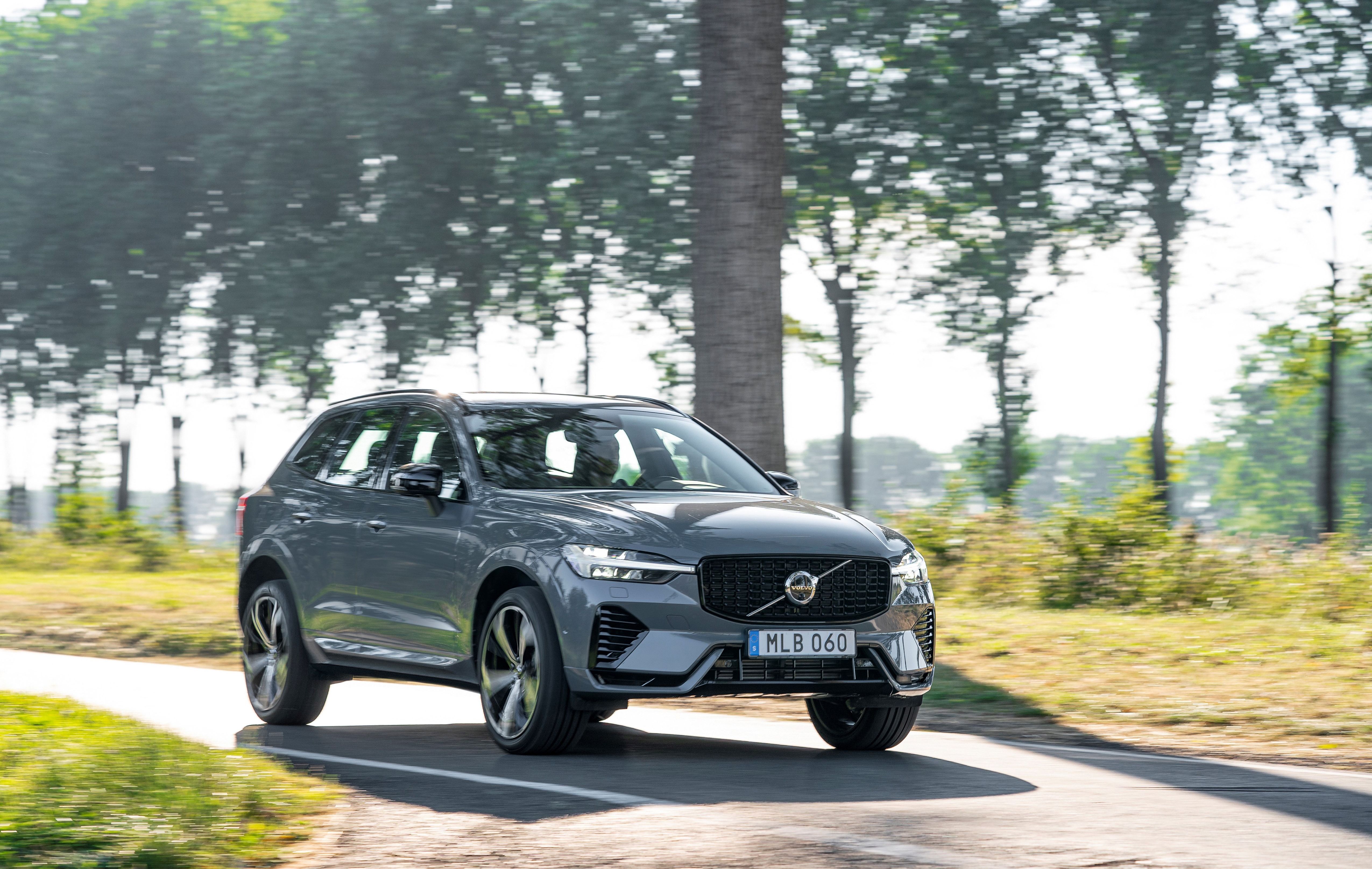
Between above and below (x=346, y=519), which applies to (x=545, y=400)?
above

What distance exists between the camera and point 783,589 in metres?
8.27

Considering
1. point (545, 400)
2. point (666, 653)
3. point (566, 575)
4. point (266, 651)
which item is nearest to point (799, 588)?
point (666, 653)

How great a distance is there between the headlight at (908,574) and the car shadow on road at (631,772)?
849mm

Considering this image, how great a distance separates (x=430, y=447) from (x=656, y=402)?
1.44 meters

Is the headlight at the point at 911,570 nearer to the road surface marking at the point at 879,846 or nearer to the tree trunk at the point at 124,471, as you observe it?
the road surface marking at the point at 879,846

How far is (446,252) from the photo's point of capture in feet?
122

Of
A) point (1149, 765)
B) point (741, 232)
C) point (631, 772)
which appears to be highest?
point (741, 232)

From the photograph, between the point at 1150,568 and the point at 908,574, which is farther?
the point at 1150,568

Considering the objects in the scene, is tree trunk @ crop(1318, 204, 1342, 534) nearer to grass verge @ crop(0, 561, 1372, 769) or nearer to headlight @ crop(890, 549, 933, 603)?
grass verge @ crop(0, 561, 1372, 769)

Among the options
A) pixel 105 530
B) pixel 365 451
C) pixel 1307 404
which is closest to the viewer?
pixel 365 451

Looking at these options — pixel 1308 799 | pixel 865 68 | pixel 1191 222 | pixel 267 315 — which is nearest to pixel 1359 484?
pixel 1191 222

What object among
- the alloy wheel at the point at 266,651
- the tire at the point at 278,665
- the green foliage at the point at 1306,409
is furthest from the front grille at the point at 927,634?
the green foliage at the point at 1306,409

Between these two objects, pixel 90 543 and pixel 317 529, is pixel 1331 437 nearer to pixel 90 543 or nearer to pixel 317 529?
pixel 90 543

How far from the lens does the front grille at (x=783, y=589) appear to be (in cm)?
818
